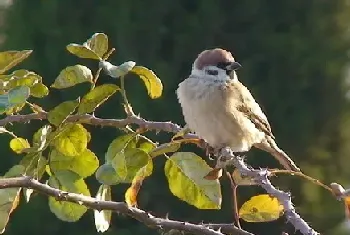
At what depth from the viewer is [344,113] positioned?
6266mm

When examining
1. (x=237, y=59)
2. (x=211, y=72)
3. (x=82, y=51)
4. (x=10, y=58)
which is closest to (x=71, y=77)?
(x=82, y=51)

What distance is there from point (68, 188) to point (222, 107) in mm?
1685

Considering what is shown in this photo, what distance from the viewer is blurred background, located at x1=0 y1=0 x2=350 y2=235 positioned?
6.11 metres

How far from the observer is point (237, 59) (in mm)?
6125

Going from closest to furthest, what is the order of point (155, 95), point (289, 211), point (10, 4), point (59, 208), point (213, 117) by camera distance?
point (289, 211) < point (59, 208) < point (155, 95) < point (213, 117) < point (10, 4)

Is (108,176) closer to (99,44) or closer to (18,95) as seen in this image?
(18,95)

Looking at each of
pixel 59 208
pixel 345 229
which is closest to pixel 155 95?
pixel 59 208

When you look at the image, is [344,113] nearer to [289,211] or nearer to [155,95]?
[155,95]

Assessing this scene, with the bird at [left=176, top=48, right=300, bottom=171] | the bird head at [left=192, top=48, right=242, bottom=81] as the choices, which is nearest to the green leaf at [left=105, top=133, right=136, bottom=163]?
the bird at [left=176, top=48, right=300, bottom=171]

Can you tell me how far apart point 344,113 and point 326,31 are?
62 cm

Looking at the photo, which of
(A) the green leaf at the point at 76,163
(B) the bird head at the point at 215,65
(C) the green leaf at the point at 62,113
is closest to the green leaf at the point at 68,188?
(A) the green leaf at the point at 76,163

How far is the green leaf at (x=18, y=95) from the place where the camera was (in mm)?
1320

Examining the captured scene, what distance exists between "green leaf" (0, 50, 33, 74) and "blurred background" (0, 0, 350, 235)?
4.50m

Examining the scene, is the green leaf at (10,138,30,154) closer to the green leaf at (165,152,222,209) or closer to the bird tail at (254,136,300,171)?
the green leaf at (165,152,222,209)
